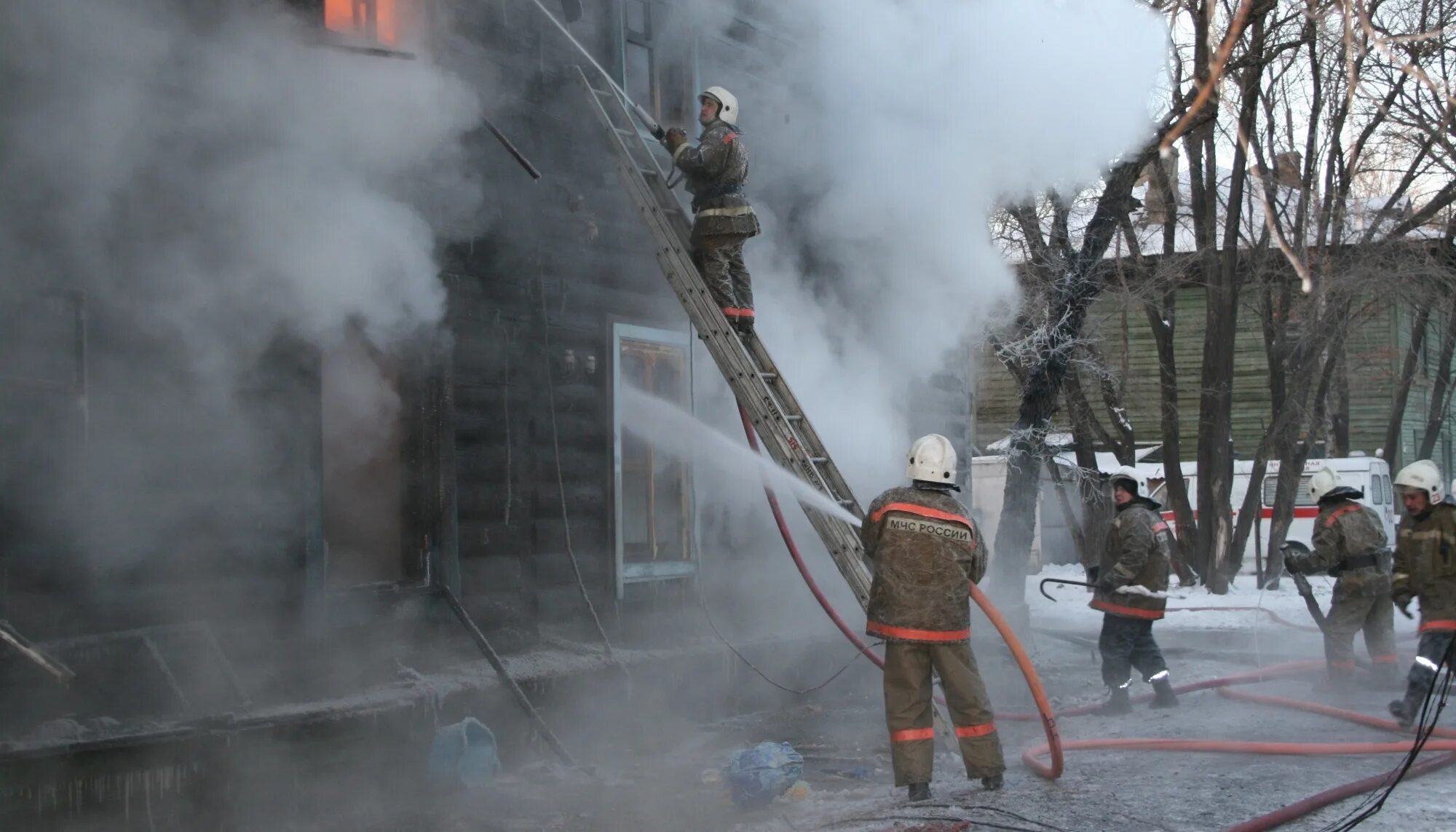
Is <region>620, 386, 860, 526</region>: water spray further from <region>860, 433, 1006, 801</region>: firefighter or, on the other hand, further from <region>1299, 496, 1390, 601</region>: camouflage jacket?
<region>1299, 496, 1390, 601</region>: camouflage jacket

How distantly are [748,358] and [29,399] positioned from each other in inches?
144

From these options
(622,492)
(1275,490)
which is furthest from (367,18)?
(1275,490)

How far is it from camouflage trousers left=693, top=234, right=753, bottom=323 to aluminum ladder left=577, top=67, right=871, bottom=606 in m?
0.09

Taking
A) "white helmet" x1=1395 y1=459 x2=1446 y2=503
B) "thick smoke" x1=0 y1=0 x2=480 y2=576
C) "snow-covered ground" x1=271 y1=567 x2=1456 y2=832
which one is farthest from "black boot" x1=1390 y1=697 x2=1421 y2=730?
"thick smoke" x1=0 y1=0 x2=480 y2=576

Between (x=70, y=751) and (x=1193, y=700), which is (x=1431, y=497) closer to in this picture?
(x=1193, y=700)

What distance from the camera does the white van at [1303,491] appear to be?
19.9m

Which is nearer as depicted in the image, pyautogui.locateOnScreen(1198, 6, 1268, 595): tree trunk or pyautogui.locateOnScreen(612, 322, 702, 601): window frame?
pyautogui.locateOnScreen(612, 322, 702, 601): window frame

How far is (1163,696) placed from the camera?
27.6 ft

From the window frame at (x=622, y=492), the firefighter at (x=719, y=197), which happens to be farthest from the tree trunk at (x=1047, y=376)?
the firefighter at (x=719, y=197)

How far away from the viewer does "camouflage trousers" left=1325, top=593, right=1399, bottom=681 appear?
866 cm

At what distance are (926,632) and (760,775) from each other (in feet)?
→ 3.34

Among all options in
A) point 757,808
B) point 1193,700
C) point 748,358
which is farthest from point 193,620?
point 1193,700

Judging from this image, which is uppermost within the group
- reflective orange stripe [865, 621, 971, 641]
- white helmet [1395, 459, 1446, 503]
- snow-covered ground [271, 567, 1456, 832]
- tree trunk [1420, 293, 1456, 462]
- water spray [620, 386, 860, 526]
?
tree trunk [1420, 293, 1456, 462]

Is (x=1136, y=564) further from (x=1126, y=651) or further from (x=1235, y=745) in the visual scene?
(x=1235, y=745)
